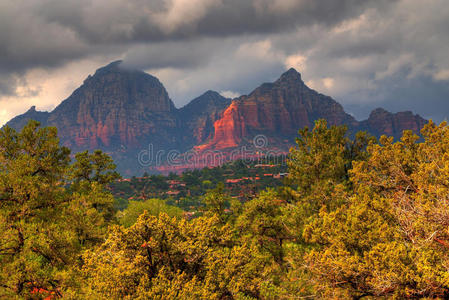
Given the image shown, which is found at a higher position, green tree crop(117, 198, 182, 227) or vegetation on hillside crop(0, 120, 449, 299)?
vegetation on hillside crop(0, 120, 449, 299)

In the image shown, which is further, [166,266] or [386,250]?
[166,266]

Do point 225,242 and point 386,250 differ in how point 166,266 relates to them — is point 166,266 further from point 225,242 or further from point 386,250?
point 386,250

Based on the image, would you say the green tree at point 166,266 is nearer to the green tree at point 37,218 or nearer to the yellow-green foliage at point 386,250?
the yellow-green foliage at point 386,250

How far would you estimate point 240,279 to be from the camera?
12.9m

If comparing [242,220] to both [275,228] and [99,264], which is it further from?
[99,264]

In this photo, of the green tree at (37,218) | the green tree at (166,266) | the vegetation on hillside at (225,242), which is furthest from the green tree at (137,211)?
the green tree at (166,266)

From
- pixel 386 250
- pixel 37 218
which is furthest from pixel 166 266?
pixel 37 218

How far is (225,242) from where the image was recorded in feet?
54.9

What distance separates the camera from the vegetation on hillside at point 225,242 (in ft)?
38.3

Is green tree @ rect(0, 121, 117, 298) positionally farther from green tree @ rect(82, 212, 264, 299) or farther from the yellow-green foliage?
the yellow-green foliage

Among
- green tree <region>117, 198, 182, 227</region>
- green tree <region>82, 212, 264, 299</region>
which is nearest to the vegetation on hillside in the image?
green tree <region>82, 212, 264, 299</region>

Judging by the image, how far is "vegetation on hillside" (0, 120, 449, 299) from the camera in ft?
38.3

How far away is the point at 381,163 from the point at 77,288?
2753 centimetres

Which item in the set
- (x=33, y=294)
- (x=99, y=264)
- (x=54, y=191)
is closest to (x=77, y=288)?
(x=33, y=294)
